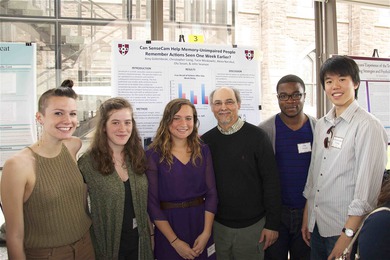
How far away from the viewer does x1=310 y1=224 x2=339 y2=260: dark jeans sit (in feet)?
6.00

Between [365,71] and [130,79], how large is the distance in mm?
2408

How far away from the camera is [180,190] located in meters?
1.92

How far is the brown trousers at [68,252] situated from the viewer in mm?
1572

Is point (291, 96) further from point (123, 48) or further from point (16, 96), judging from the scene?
point (16, 96)

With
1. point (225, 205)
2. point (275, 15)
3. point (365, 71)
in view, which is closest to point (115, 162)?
point (225, 205)

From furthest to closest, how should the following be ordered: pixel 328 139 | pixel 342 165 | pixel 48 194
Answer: pixel 328 139 < pixel 342 165 < pixel 48 194

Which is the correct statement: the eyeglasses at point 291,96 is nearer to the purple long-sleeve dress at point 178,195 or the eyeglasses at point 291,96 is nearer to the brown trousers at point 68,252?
the purple long-sleeve dress at point 178,195

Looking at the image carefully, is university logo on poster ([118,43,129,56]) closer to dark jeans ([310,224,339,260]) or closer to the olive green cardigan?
the olive green cardigan

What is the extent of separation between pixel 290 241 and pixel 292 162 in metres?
0.57

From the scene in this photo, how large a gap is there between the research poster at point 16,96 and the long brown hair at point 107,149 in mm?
964

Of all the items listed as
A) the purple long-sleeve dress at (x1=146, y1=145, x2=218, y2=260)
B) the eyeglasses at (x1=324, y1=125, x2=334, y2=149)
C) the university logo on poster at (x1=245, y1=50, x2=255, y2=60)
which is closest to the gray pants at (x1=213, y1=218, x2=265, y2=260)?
the purple long-sleeve dress at (x1=146, y1=145, x2=218, y2=260)

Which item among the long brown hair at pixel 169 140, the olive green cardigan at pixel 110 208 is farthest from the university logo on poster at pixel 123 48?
the olive green cardigan at pixel 110 208

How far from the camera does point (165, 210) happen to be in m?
1.93

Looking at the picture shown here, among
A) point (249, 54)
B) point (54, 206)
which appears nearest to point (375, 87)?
point (249, 54)
